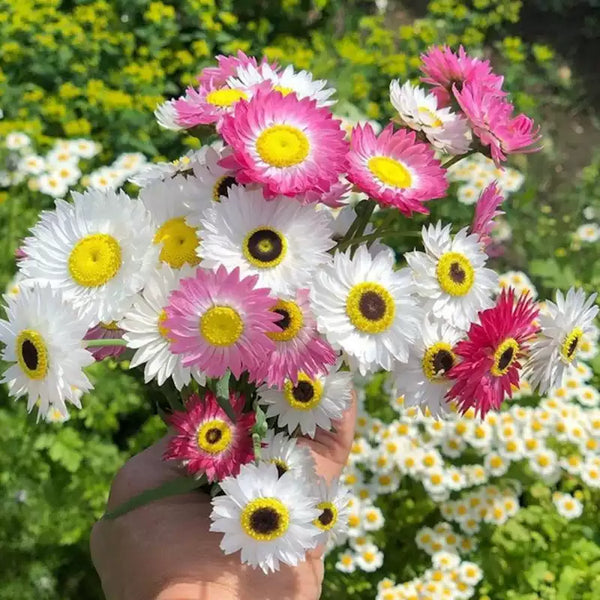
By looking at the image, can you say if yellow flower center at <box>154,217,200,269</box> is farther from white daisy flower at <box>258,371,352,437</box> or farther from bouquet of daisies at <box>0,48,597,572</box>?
white daisy flower at <box>258,371,352,437</box>

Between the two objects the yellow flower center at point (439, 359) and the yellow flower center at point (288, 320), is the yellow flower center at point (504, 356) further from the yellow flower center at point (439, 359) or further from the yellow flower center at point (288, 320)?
the yellow flower center at point (288, 320)

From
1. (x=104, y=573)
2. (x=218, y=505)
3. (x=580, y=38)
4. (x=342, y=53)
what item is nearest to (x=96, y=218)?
(x=218, y=505)

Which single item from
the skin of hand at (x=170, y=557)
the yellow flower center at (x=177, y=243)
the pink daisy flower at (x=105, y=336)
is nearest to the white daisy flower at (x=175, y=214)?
the yellow flower center at (x=177, y=243)

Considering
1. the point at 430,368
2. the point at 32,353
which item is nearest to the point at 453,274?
the point at 430,368

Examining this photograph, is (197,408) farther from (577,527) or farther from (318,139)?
(577,527)

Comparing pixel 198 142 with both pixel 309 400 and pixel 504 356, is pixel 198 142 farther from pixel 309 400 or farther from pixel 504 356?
pixel 504 356
